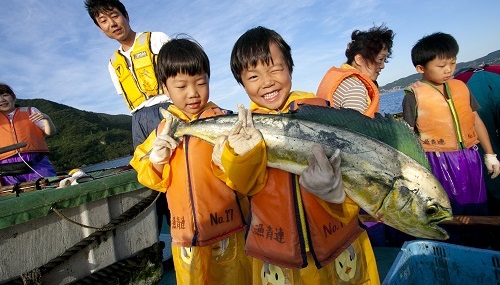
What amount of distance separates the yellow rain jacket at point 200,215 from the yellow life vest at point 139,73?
1.93 meters

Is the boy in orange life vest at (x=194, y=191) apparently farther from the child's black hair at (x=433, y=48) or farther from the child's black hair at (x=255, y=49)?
the child's black hair at (x=433, y=48)

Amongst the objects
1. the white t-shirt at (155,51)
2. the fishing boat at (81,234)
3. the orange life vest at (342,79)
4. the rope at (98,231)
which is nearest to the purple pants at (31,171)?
the fishing boat at (81,234)

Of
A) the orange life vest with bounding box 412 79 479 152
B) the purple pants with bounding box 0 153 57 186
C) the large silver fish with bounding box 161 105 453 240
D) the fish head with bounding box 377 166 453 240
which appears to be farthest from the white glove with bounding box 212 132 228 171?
the purple pants with bounding box 0 153 57 186

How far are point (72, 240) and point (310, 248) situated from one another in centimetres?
291

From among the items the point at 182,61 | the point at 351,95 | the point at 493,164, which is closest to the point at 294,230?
the point at 351,95

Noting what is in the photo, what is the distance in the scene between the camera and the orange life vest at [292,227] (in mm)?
2277

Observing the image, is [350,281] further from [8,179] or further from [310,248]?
[8,179]

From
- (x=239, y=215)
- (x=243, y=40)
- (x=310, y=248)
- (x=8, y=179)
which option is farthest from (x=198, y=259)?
(x=8, y=179)

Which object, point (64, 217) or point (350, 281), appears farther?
point (64, 217)

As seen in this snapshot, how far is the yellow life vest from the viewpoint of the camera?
15.2 ft

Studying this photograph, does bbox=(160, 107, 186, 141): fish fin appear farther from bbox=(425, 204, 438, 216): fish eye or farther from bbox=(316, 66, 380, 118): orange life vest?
bbox=(425, 204, 438, 216): fish eye

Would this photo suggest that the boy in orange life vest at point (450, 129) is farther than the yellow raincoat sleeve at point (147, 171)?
Yes

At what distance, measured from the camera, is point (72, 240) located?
140 inches

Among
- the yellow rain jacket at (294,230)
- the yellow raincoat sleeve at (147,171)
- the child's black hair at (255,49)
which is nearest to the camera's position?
the yellow rain jacket at (294,230)
